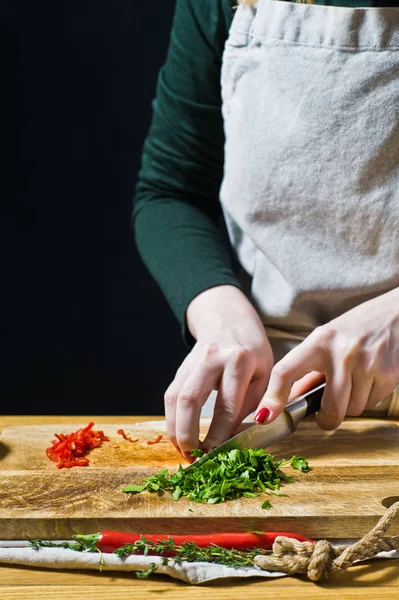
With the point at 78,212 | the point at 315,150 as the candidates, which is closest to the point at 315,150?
the point at 315,150

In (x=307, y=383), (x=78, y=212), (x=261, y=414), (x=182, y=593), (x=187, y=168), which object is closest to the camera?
(x=182, y=593)

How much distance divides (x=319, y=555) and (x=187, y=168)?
988 millimetres

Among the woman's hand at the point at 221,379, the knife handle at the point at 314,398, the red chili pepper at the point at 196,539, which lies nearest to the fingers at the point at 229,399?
the woman's hand at the point at 221,379

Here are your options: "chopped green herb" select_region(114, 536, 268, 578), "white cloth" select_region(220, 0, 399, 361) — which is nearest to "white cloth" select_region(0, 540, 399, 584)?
"chopped green herb" select_region(114, 536, 268, 578)

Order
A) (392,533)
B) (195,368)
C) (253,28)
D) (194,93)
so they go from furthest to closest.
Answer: (194,93) → (253,28) → (195,368) → (392,533)

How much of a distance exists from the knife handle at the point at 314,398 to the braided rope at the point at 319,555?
0.32 m

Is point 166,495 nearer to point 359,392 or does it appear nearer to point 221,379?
point 221,379

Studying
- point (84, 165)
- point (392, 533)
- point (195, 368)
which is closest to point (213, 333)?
point (195, 368)

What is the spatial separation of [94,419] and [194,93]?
693mm

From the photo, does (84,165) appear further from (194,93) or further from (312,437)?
(312,437)

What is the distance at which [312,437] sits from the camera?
4.35 ft

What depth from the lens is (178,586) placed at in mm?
922

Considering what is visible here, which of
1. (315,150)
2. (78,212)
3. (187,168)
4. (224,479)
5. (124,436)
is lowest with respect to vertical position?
(78,212)

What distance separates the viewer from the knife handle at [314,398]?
1257 millimetres
